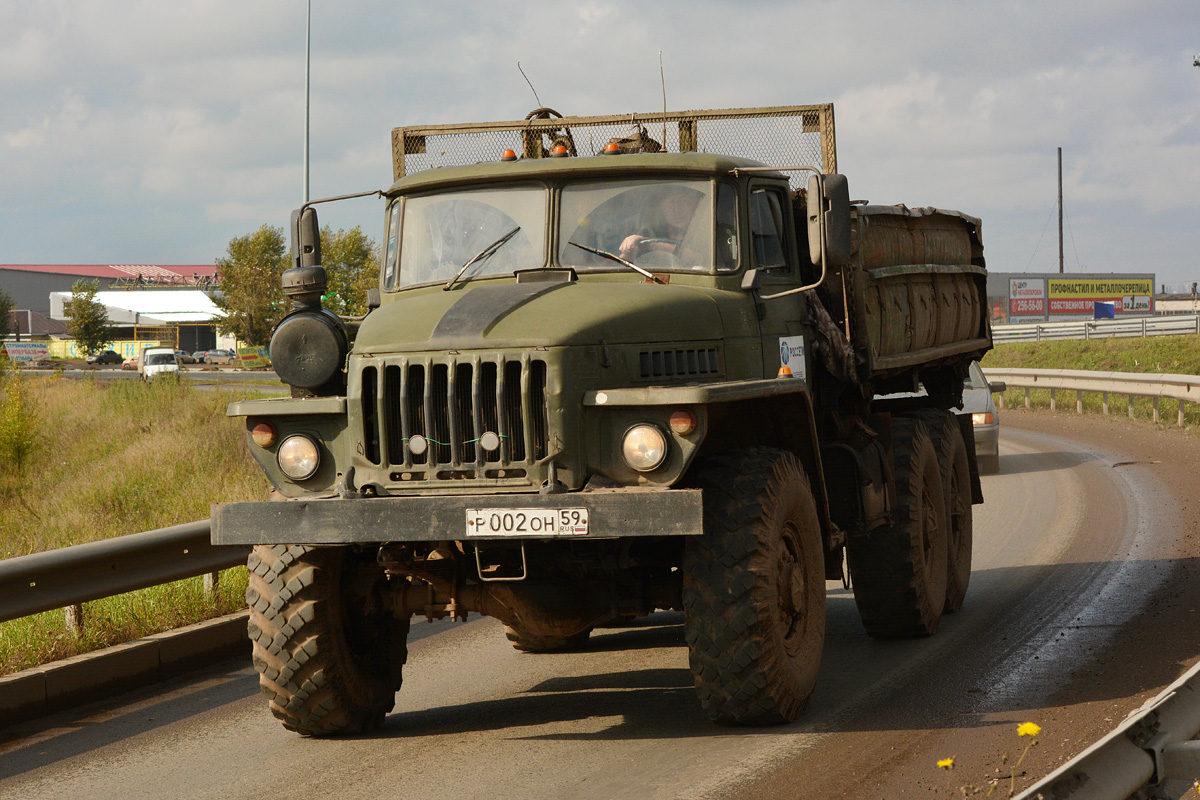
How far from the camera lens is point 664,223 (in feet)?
22.9

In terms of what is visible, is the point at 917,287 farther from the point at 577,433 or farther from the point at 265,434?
the point at 265,434

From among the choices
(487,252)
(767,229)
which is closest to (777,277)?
(767,229)

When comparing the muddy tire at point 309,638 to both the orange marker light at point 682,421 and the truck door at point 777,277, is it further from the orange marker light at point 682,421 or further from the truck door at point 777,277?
the truck door at point 777,277

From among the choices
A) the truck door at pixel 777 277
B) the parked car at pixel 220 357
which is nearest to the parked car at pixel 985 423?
the truck door at pixel 777 277

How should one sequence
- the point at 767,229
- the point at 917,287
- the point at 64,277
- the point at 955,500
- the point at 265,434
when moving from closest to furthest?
the point at 265,434 → the point at 767,229 → the point at 917,287 → the point at 955,500 → the point at 64,277

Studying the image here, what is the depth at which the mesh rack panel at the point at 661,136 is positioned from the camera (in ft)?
29.8

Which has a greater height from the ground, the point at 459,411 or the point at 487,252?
the point at 487,252

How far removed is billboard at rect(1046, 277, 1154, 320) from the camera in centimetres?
8288

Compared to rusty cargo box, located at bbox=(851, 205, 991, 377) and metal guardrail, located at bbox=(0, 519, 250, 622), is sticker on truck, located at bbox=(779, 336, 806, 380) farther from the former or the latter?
metal guardrail, located at bbox=(0, 519, 250, 622)

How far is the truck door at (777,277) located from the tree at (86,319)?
8499 cm

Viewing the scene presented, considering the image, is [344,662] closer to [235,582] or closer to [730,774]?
[730,774]

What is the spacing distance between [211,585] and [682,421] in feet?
14.5

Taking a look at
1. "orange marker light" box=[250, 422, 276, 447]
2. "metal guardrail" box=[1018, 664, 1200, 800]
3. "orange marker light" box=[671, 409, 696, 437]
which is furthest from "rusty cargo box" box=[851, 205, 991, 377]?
"metal guardrail" box=[1018, 664, 1200, 800]

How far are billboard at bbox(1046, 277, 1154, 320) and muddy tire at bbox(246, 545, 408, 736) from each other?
265ft
